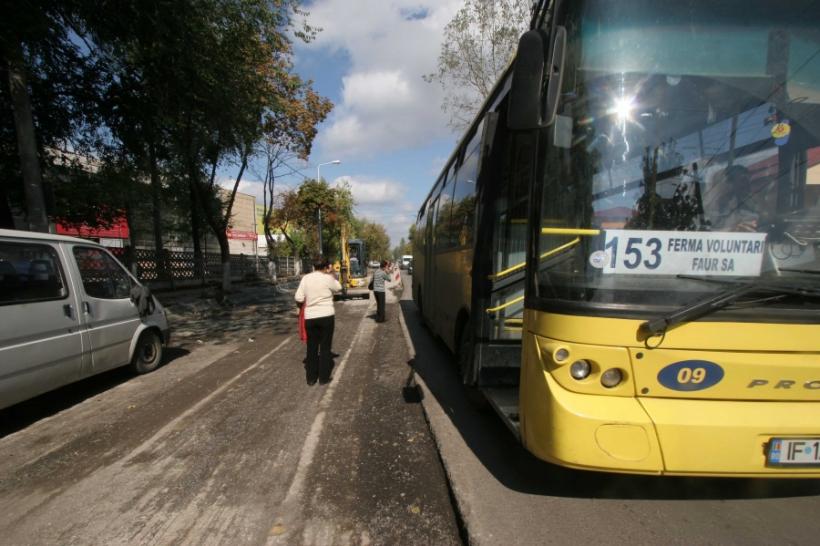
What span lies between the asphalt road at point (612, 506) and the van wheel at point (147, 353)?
4.98 metres

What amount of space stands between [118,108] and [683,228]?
11566 millimetres

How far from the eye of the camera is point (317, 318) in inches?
223

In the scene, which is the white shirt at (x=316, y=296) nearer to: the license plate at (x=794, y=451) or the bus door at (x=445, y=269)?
the bus door at (x=445, y=269)

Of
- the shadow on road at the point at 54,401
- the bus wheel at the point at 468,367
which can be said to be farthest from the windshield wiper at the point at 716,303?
the shadow on road at the point at 54,401

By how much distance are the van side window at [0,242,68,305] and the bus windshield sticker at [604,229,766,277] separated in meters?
5.23

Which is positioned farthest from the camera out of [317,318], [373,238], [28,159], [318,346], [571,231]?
[373,238]

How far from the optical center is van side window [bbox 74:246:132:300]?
5.34 metres

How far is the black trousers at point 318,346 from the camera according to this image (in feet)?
18.7

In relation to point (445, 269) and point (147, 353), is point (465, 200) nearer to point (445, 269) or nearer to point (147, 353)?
point (445, 269)

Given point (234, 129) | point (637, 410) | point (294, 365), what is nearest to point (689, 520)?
point (637, 410)

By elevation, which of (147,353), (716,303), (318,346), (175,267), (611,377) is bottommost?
(147,353)

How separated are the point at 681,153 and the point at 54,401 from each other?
22.8ft

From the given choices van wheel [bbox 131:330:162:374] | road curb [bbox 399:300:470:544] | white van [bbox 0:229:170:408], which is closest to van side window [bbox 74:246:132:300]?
white van [bbox 0:229:170:408]

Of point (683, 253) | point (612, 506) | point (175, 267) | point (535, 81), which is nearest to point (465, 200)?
point (535, 81)
